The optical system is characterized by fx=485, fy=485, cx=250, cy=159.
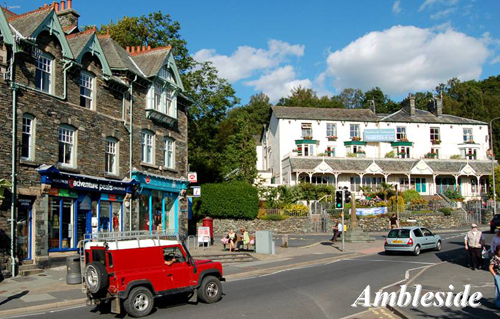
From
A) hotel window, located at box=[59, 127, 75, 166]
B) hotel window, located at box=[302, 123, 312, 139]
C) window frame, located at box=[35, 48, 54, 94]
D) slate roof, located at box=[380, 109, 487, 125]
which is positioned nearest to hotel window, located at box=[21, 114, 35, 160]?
window frame, located at box=[35, 48, 54, 94]

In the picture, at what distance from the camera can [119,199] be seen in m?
24.8

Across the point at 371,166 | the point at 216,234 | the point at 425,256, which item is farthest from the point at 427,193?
the point at 425,256

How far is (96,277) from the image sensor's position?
10945mm

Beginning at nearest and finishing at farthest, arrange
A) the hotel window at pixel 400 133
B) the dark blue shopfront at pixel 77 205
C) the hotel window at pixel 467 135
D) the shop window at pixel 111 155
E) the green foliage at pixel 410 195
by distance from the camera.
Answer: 1. the dark blue shopfront at pixel 77 205
2. the shop window at pixel 111 155
3. the green foliage at pixel 410 195
4. the hotel window at pixel 400 133
5. the hotel window at pixel 467 135

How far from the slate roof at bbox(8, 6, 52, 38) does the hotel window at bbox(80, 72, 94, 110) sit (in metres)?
3.18

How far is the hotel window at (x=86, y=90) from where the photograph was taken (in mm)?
22828

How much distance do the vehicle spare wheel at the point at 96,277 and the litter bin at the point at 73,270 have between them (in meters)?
5.55

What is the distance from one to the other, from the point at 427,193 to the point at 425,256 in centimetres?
3600

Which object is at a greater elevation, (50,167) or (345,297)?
(50,167)

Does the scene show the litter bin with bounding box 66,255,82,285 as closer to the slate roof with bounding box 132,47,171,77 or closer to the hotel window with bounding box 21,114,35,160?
the hotel window with bounding box 21,114,35,160

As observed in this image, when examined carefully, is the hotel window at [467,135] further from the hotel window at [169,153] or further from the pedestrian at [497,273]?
the pedestrian at [497,273]


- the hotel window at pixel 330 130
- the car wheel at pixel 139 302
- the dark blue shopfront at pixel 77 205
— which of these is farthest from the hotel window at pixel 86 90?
the hotel window at pixel 330 130

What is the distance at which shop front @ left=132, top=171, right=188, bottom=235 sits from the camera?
2670 centimetres

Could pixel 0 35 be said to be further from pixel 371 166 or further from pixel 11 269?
pixel 371 166
